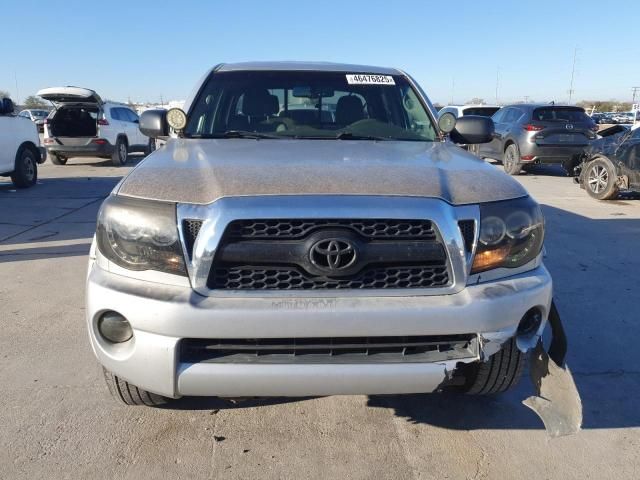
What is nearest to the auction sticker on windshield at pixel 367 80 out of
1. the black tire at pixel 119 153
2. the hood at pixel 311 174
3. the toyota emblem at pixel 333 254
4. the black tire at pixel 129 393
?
the hood at pixel 311 174

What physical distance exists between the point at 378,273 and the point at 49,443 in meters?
1.77

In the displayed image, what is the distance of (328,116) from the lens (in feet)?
11.9

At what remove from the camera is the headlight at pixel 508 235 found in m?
2.22

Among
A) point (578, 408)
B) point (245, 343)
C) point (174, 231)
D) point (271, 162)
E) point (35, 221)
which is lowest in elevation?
point (35, 221)

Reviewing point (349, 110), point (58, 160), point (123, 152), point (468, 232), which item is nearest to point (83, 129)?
point (123, 152)

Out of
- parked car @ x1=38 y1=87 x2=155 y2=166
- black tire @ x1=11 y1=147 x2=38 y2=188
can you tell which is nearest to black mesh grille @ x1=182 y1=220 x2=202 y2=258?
black tire @ x1=11 y1=147 x2=38 y2=188

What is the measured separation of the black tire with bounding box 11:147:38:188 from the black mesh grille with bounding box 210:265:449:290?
33.0 ft

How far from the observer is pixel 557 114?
12328 mm

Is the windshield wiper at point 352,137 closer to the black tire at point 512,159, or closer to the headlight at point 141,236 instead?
the headlight at point 141,236

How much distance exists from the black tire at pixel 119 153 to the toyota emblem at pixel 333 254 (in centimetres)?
1348

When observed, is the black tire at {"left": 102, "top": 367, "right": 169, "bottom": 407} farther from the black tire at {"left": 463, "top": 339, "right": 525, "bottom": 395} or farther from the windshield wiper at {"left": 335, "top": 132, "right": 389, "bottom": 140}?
the windshield wiper at {"left": 335, "top": 132, "right": 389, "bottom": 140}

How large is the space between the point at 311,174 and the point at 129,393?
134cm

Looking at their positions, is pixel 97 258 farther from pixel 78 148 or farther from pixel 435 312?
pixel 78 148

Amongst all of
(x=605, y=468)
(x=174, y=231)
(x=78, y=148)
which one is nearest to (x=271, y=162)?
(x=174, y=231)
